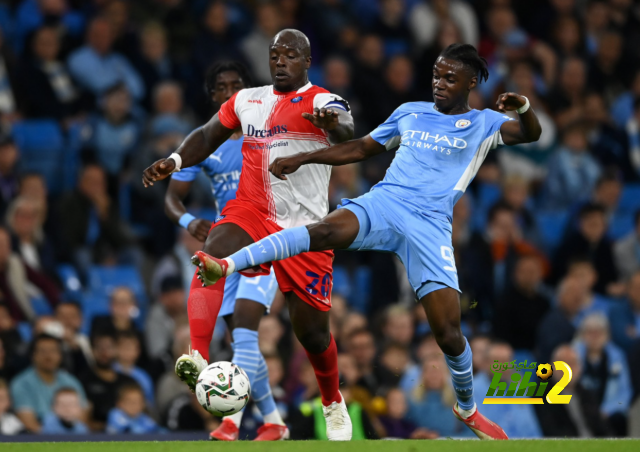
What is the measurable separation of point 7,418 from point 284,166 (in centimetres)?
403

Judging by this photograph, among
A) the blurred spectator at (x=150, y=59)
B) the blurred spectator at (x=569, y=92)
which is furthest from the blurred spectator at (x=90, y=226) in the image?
the blurred spectator at (x=569, y=92)

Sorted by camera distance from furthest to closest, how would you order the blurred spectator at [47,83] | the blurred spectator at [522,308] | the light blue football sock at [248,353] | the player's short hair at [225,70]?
1. the blurred spectator at [47,83]
2. the blurred spectator at [522,308]
3. the player's short hair at [225,70]
4. the light blue football sock at [248,353]

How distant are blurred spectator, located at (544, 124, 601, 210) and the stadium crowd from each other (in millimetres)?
20

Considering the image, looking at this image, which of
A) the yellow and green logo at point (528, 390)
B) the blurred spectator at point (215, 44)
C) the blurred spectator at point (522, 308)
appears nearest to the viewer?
the yellow and green logo at point (528, 390)

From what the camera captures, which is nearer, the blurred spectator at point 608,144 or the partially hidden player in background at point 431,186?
the partially hidden player in background at point 431,186

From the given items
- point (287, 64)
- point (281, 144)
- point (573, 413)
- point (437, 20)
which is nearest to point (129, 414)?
point (281, 144)

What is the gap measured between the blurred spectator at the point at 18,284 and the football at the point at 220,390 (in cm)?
467

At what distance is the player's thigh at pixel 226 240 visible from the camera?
685 cm

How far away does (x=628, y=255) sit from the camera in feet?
41.9

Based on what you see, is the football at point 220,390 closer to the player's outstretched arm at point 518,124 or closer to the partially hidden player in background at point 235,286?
the partially hidden player in background at point 235,286

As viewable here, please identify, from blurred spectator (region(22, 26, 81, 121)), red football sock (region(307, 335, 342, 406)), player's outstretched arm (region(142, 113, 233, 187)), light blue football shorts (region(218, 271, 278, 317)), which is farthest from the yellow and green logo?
blurred spectator (region(22, 26, 81, 121))

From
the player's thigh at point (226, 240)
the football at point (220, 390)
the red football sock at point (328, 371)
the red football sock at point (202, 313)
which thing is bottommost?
the red football sock at point (328, 371)

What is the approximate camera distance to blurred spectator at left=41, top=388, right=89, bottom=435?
30.2ft

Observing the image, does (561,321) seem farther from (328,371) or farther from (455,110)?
(455,110)
